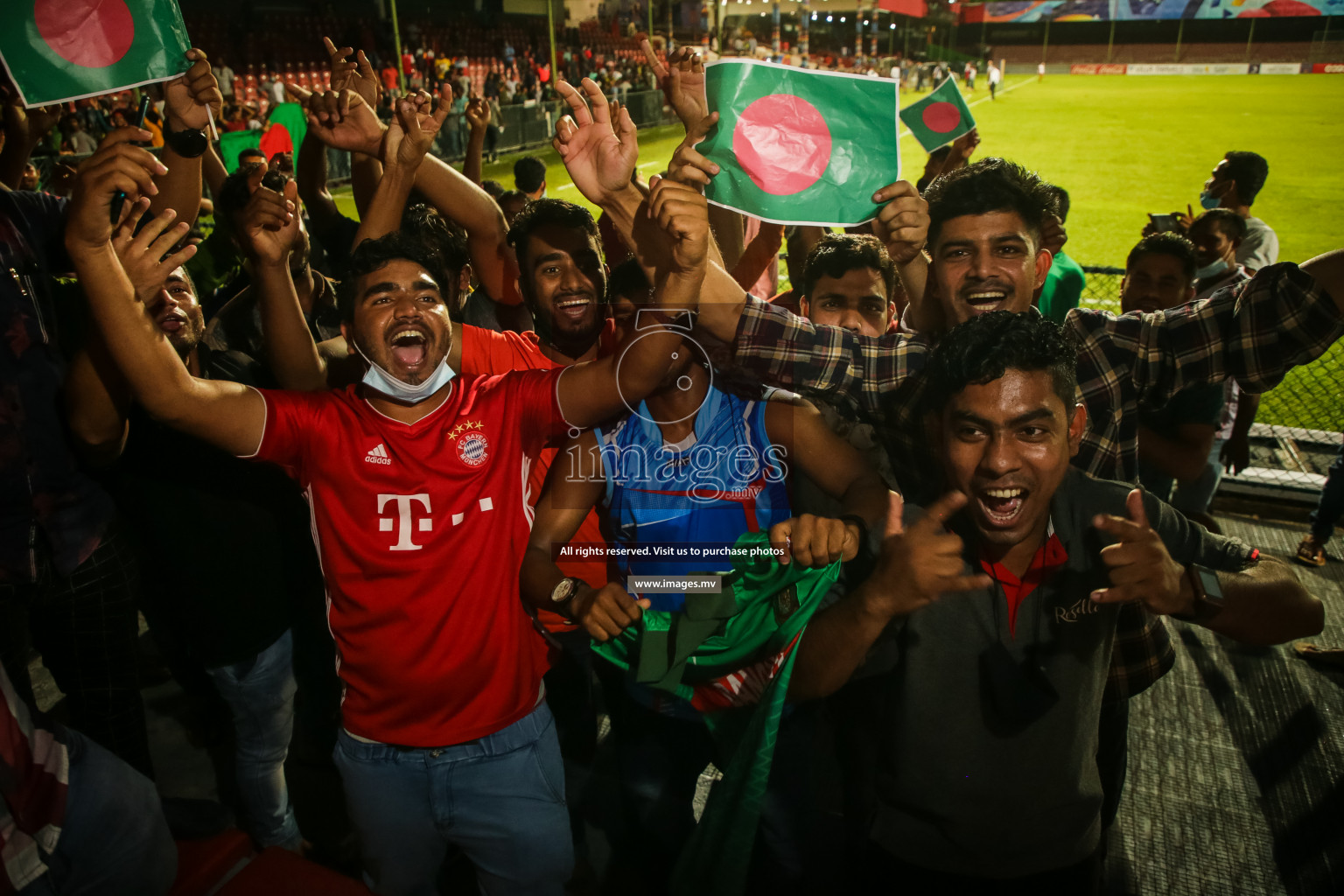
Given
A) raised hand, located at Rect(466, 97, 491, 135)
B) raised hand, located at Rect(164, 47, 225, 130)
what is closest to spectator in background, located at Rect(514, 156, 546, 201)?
raised hand, located at Rect(466, 97, 491, 135)

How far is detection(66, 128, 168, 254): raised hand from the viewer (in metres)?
1.79

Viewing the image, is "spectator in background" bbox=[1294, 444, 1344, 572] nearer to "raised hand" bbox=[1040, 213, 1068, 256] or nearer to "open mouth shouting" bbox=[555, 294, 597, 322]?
"raised hand" bbox=[1040, 213, 1068, 256]

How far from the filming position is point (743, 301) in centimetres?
225

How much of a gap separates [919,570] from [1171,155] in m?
25.4

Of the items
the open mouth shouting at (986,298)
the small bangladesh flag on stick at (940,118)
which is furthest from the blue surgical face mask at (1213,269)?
the open mouth shouting at (986,298)

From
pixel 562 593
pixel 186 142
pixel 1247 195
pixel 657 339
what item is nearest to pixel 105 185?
pixel 186 142

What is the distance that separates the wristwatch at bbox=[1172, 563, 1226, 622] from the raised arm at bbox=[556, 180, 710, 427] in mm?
1267

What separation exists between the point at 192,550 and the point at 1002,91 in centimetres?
4960

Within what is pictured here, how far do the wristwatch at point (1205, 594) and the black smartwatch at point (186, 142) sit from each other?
9.65 ft

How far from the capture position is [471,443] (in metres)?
Answer: 2.07

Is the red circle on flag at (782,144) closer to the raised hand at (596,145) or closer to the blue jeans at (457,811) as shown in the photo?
the raised hand at (596,145)

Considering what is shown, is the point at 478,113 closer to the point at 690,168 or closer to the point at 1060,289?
the point at 690,168

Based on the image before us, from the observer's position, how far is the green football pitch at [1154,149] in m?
14.7

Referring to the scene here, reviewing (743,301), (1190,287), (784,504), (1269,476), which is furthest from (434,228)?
(1269,476)
